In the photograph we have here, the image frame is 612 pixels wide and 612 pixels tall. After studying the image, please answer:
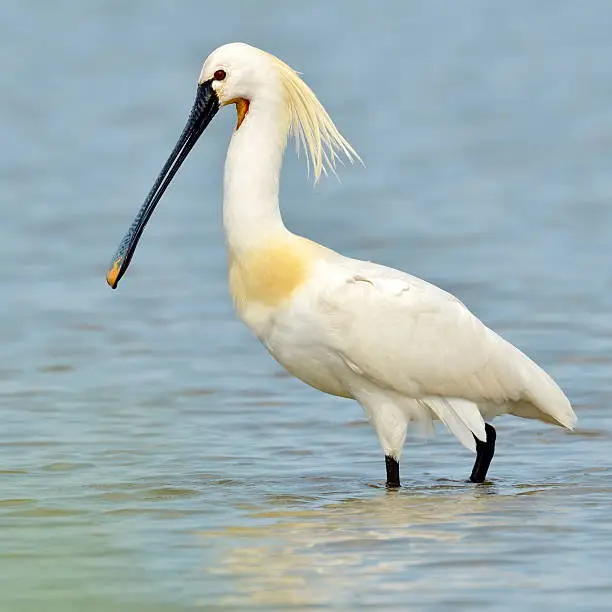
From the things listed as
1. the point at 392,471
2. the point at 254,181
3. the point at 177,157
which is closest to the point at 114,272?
the point at 177,157

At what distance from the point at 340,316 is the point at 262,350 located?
4322mm

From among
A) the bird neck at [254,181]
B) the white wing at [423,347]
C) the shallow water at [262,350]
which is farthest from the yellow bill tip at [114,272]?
the white wing at [423,347]

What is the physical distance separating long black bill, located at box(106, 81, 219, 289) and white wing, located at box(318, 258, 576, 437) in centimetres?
116

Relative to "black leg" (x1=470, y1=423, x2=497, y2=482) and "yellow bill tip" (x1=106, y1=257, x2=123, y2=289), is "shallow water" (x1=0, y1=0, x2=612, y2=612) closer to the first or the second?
"black leg" (x1=470, y1=423, x2=497, y2=482)

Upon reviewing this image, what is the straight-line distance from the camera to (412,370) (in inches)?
423

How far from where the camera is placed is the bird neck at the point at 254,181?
10.7 m

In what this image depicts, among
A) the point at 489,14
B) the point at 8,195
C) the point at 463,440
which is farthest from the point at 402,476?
the point at 489,14

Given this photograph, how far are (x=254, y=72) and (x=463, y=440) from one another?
2175 millimetres

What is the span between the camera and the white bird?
10.5 meters

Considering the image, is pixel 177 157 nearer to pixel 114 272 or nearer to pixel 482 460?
pixel 114 272

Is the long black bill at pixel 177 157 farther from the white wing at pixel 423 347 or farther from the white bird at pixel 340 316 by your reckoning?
the white wing at pixel 423 347

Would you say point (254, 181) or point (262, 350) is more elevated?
point (254, 181)

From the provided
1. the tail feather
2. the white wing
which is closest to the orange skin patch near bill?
the white wing

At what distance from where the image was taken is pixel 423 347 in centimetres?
1079
